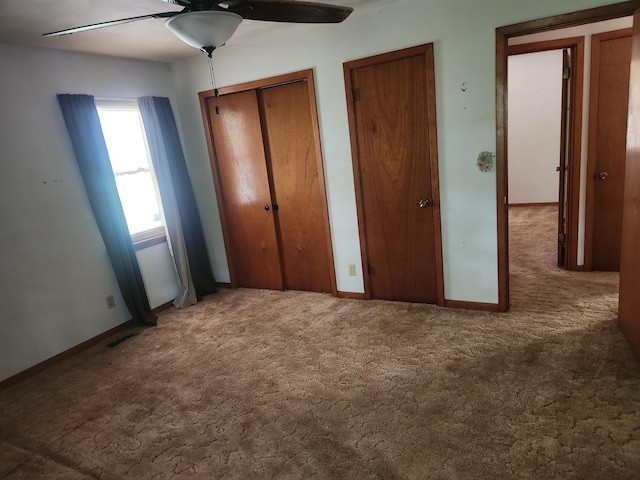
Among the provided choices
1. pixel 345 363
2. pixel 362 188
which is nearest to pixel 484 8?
pixel 362 188

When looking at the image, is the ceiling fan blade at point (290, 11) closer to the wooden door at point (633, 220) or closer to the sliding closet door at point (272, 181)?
the sliding closet door at point (272, 181)

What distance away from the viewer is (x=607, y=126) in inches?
138

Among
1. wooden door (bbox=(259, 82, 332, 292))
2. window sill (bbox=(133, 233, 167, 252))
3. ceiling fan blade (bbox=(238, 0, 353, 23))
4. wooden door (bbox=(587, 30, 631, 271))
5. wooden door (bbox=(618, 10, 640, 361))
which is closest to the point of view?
ceiling fan blade (bbox=(238, 0, 353, 23))

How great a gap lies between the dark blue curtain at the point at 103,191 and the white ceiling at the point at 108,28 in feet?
1.48

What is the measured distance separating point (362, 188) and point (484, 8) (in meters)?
1.54

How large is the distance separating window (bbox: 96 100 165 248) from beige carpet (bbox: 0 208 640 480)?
1083mm

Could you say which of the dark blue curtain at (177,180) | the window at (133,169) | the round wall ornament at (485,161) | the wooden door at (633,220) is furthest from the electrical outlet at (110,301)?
the wooden door at (633,220)

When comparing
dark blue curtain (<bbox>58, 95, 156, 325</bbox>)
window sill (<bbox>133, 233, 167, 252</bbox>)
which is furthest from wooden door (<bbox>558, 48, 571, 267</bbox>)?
dark blue curtain (<bbox>58, 95, 156, 325</bbox>)

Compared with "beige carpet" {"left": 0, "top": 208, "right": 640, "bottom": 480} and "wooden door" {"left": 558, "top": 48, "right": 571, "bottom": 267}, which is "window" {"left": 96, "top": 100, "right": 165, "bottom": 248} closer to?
"beige carpet" {"left": 0, "top": 208, "right": 640, "bottom": 480}

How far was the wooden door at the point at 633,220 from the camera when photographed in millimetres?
2221

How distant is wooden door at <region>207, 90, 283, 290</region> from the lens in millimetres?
3869

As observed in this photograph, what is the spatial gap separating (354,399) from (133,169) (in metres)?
2.95

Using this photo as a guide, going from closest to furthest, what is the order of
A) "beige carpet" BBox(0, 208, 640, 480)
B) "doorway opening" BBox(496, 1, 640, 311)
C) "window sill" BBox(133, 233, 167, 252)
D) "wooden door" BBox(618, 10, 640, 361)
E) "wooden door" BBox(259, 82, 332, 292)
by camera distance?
"beige carpet" BBox(0, 208, 640, 480)
"wooden door" BBox(618, 10, 640, 361)
"doorway opening" BBox(496, 1, 640, 311)
"wooden door" BBox(259, 82, 332, 292)
"window sill" BBox(133, 233, 167, 252)

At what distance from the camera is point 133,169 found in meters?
3.80
